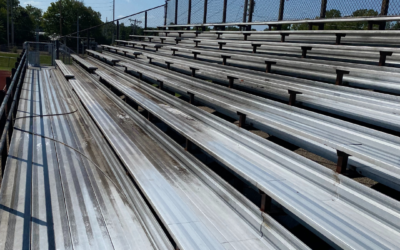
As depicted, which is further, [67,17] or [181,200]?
[67,17]

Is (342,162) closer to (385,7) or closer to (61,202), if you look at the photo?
(61,202)

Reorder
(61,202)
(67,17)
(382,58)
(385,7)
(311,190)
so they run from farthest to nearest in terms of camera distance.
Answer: (67,17)
(385,7)
(382,58)
(61,202)
(311,190)

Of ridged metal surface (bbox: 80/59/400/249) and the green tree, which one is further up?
the green tree

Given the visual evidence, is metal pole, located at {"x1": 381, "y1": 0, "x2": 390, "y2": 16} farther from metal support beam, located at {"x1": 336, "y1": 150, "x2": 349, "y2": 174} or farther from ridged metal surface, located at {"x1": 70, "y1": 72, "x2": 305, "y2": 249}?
ridged metal surface, located at {"x1": 70, "y1": 72, "x2": 305, "y2": 249}

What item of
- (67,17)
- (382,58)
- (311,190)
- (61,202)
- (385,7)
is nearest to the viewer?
(311,190)

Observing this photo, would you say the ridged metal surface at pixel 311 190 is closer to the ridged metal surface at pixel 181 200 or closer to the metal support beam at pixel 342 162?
the metal support beam at pixel 342 162

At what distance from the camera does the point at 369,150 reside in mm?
1869

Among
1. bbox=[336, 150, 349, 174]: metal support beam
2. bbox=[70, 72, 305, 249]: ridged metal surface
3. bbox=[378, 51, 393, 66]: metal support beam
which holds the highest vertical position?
bbox=[378, 51, 393, 66]: metal support beam

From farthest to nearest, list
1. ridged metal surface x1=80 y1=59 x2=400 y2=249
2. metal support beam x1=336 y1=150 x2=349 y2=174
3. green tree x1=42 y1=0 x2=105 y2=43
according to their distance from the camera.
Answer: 1. green tree x1=42 y1=0 x2=105 y2=43
2. metal support beam x1=336 y1=150 x2=349 y2=174
3. ridged metal surface x1=80 y1=59 x2=400 y2=249

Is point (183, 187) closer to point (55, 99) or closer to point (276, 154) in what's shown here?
point (276, 154)

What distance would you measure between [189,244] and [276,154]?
89 cm

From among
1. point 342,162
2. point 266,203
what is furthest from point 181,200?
point 342,162

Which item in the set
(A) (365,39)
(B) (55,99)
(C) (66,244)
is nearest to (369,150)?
(C) (66,244)

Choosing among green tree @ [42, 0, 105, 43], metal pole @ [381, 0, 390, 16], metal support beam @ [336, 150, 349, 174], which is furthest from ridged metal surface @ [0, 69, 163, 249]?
green tree @ [42, 0, 105, 43]
